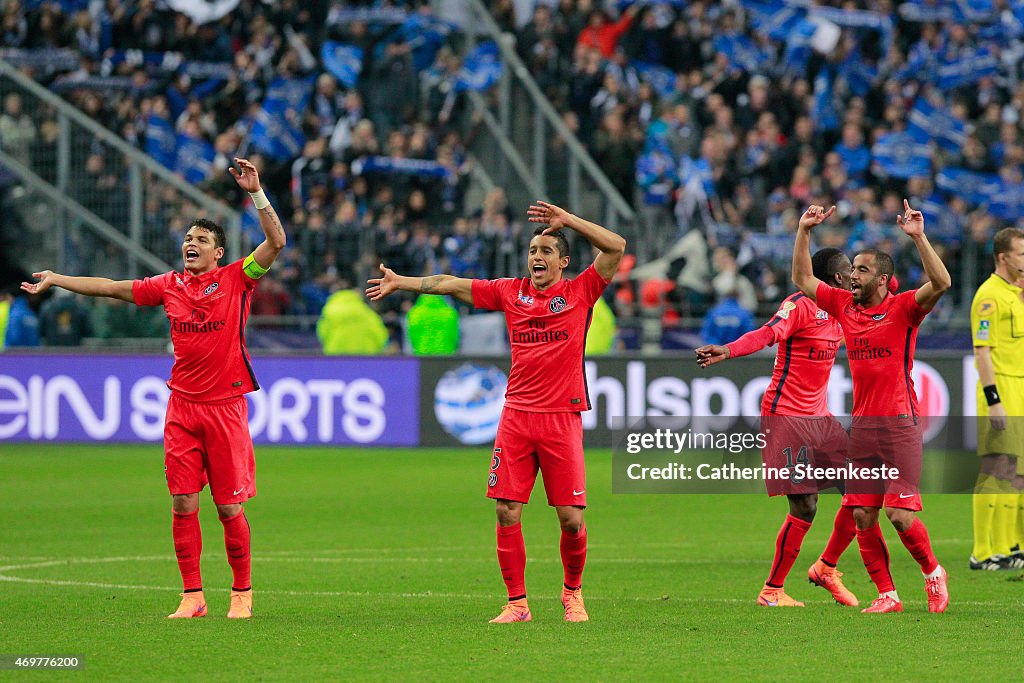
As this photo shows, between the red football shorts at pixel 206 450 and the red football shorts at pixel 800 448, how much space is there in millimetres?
3082

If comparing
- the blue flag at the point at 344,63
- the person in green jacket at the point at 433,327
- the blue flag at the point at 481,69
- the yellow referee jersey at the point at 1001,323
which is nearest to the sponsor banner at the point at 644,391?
the person in green jacket at the point at 433,327

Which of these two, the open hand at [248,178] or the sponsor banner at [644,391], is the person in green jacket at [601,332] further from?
the open hand at [248,178]

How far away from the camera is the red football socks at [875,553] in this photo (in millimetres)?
9203

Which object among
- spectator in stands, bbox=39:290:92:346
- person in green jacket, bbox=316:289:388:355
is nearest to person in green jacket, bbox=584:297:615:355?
person in green jacket, bbox=316:289:388:355

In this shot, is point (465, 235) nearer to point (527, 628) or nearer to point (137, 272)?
point (137, 272)

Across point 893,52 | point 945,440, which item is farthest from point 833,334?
point 893,52

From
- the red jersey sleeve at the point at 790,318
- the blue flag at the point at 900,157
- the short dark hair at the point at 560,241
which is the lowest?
the red jersey sleeve at the point at 790,318

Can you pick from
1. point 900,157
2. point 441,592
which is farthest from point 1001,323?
point 900,157

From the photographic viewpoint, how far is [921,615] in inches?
361

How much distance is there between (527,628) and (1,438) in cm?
1435

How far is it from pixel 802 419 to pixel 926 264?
5.69 feet

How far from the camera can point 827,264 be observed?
10.1m

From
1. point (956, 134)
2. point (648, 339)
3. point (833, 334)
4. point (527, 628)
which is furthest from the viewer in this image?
point (956, 134)

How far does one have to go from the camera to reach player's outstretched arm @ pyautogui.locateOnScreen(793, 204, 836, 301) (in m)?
9.11
